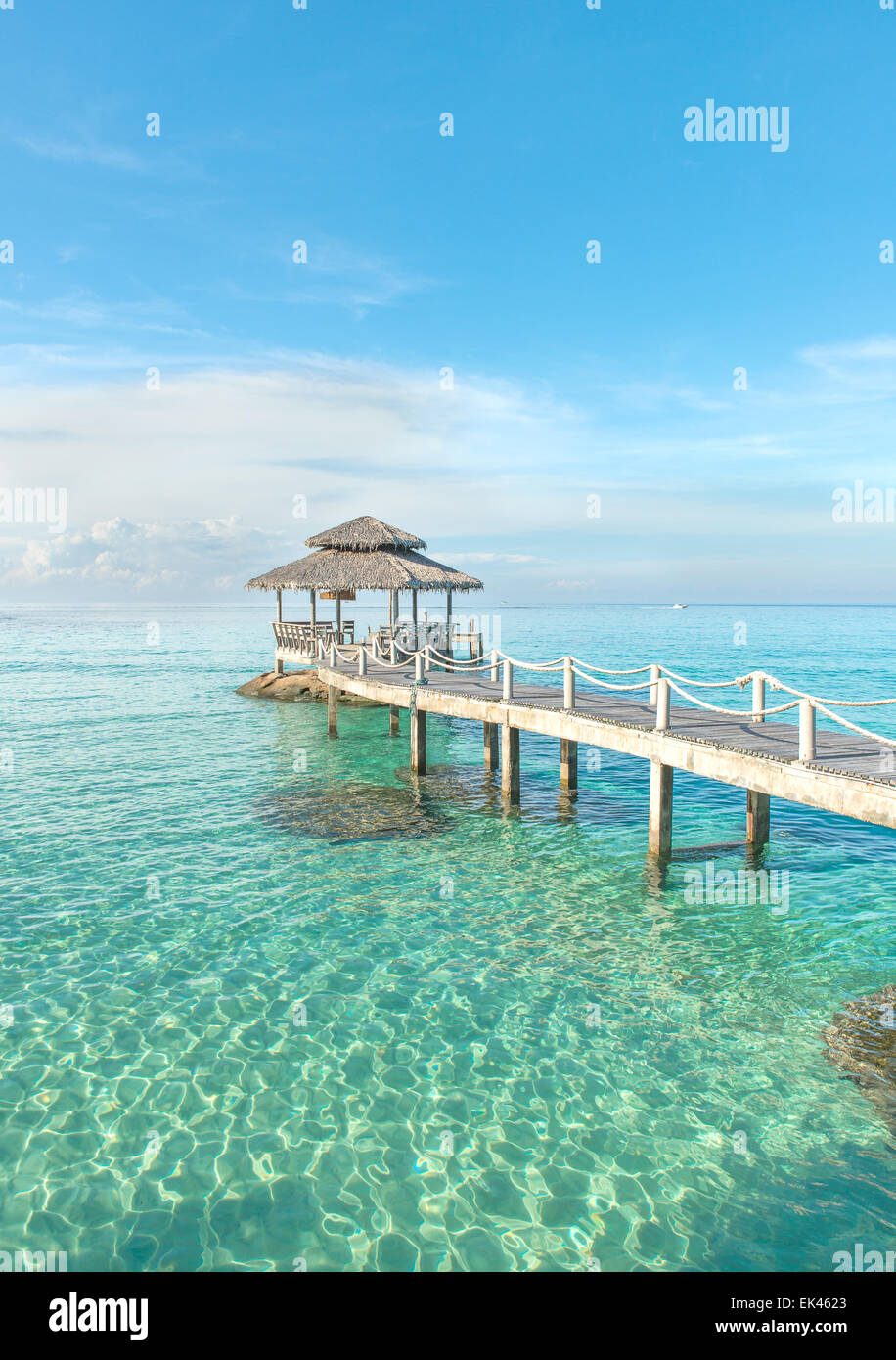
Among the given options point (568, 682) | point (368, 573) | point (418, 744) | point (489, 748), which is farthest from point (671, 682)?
point (368, 573)

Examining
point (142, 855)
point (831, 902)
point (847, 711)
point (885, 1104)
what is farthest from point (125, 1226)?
point (847, 711)

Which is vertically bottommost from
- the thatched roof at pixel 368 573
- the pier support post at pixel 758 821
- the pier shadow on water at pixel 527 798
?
the pier shadow on water at pixel 527 798

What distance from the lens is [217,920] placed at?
32.9 ft

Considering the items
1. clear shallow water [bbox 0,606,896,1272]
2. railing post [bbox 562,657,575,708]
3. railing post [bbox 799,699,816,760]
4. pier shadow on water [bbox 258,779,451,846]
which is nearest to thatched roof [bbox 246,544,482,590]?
pier shadow on water [bbox 258,779,451,846]

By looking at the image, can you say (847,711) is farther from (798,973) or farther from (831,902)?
(798,973)

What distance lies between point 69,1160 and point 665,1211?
14.1 ft

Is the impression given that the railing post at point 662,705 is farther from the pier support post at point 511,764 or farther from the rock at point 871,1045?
the rock at point 871,1045

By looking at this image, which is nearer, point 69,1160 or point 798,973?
point 69,1160

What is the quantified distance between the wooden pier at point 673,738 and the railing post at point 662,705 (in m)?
0.02

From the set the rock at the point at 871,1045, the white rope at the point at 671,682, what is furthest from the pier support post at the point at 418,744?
the rock at the point at 871,1045

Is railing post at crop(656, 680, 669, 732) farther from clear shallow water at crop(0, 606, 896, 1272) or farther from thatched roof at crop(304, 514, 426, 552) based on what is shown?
thatched roof at crop(304, 514, 426, 552)

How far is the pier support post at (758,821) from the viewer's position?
12.9 m

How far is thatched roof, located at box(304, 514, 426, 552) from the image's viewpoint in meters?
29.5

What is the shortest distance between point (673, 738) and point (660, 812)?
150 centimetres
